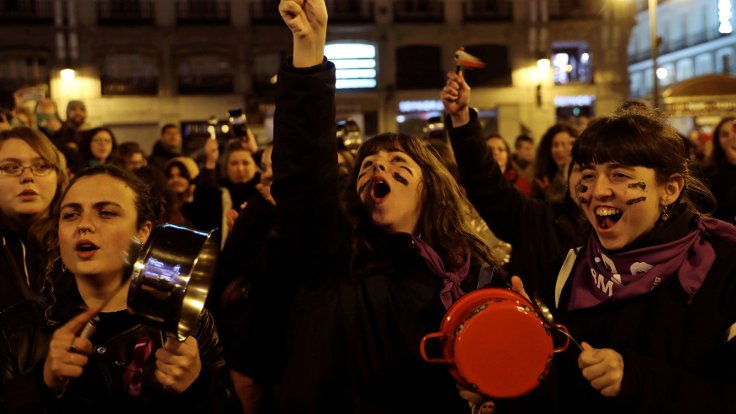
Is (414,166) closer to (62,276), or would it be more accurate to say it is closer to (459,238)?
(459,238)

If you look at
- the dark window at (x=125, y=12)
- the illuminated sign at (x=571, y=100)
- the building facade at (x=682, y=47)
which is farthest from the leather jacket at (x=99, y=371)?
the building facade at (x=682, y=47)

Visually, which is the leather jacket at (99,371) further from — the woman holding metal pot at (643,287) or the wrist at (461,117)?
the wrist at (461,117)

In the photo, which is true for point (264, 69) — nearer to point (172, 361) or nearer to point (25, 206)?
point (25, 206)

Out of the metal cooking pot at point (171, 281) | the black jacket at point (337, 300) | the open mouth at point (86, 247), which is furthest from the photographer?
the open mouth at point (86, 247)

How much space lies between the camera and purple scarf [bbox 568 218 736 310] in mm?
2254

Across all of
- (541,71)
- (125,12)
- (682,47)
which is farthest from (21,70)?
(682,47)

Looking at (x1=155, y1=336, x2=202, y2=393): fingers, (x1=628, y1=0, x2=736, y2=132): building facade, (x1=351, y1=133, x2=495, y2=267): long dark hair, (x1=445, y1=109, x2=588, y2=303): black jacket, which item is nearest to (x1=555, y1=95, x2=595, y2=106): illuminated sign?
(x1=628, y1=0, x2=736, y2=132): building facade

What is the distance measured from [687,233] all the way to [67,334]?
1837 mm

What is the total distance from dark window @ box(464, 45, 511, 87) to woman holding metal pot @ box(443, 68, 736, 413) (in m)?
26.4

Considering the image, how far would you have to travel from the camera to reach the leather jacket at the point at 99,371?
6.82 feet

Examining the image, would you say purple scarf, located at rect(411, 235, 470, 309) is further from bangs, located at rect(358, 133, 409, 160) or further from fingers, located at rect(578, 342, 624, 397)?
fingers, located at rect(578, 342, 624, 397)

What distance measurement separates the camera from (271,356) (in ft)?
12.0

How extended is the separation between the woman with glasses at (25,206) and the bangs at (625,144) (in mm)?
2222

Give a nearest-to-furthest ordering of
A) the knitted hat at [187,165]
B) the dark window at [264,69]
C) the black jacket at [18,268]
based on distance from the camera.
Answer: the black jacket at [18,268]
the knitted hat at [187,165]
the dark window at [264,69]
